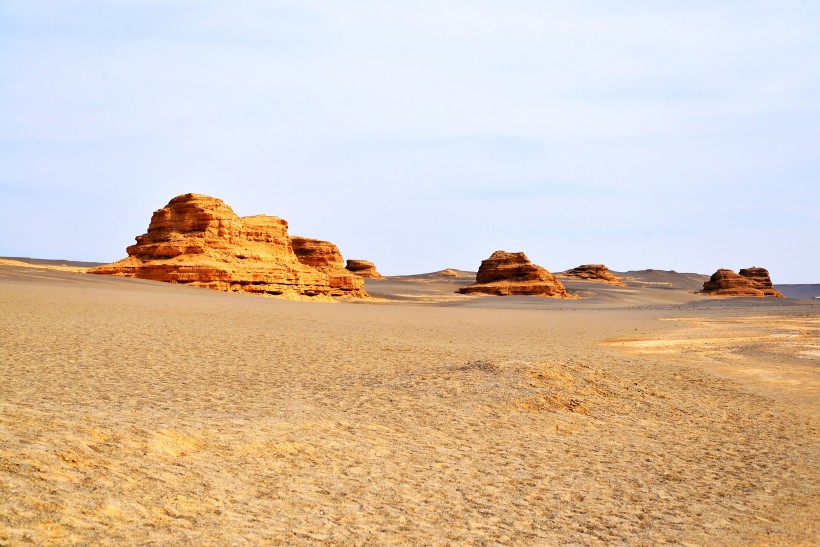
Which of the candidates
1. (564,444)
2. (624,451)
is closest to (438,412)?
(564,444)

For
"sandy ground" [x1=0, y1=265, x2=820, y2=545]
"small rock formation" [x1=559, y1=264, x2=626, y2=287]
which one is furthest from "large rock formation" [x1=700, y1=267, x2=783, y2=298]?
"sandy ground" [x1=0, y1=265, x2=820, y2=545]

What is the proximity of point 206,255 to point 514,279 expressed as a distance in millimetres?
37180

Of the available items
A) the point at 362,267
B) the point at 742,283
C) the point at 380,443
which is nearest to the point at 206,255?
the point at 380,443

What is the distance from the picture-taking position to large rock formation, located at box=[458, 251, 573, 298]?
214 ft

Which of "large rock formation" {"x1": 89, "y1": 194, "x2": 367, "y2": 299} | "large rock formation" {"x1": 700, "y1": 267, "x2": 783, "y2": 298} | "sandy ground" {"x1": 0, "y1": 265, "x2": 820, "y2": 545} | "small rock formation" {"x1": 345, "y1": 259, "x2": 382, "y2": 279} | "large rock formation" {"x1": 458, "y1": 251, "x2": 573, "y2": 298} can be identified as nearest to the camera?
"sandy ground" {"x1": 0, "y1": 265, "x2": 820, "y2": 545}

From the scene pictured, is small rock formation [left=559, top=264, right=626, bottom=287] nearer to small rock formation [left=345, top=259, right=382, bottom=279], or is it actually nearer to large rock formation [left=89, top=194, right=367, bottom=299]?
small rock formation [left=345, top=259, right=382, bottom=279]

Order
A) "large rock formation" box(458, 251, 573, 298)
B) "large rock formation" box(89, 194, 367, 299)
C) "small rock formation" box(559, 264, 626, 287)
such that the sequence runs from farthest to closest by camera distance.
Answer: "small rock formation" box(559, 264, 626, 287) → "large rock formation" box(458, 251, 573, 298) → "large rock formation" box(89, 194, 367, 299)

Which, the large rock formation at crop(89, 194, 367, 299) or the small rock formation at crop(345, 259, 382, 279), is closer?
the large rock formation at crop(89, 194, 367, 299)

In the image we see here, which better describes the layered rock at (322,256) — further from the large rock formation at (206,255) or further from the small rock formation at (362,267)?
the small rock formation at (362,267)

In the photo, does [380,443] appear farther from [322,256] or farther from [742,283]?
[742,283]

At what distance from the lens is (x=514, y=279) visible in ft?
224

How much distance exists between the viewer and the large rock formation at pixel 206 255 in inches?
1437

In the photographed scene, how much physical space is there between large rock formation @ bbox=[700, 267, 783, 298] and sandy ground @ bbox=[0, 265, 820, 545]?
74195 millimetres

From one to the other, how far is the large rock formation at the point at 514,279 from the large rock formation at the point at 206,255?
2920 centimetres
